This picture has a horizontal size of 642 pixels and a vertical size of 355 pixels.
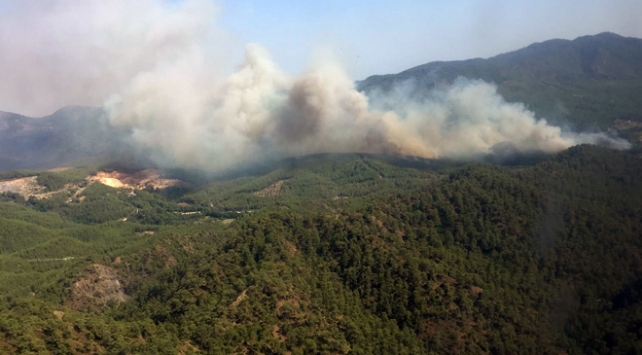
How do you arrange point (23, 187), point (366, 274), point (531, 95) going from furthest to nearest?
point (531, 95), point (23, 187), point (366, 274)

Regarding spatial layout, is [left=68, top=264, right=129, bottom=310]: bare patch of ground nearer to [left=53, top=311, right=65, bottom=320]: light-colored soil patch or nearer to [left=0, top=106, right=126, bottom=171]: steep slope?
[left=53, top=311, right=65, bottom=320]: light-colored soil patch

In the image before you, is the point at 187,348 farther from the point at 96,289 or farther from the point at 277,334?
the point at 96,289

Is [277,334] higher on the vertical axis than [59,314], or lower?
lower

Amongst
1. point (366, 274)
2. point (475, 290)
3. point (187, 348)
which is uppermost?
point (366, 274)

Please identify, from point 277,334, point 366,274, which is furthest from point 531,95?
point 277,334

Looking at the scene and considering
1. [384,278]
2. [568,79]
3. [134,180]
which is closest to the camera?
[384,278]

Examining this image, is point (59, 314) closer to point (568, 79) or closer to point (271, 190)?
point (271, 190)

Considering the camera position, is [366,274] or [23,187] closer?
[366,274]
